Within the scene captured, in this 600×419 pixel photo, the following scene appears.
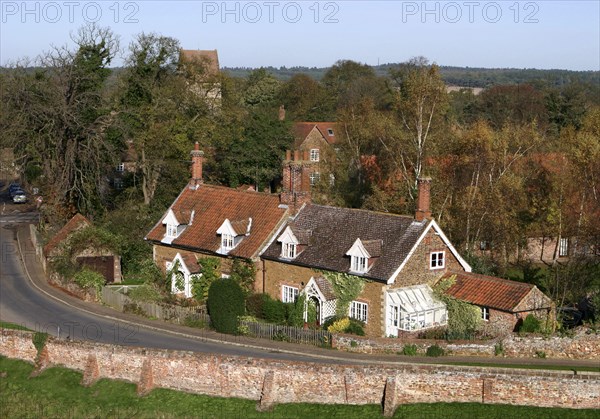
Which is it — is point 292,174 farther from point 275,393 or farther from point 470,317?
point 275,393

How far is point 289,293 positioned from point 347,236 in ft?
12.7

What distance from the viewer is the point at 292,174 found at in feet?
149

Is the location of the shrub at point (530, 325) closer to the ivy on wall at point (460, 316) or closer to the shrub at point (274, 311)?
the ivy on wall at point (460, 316)

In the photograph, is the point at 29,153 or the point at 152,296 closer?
the point at 152,296

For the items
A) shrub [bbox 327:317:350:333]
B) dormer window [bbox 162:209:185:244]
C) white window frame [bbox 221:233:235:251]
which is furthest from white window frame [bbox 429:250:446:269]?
dormer window [bbox 162:209:185:244]

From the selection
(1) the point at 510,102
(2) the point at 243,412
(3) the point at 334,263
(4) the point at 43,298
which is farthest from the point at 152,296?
(1) the point at 510,102

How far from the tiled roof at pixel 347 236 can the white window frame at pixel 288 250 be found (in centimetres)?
33

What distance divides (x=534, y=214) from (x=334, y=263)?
18228 mm

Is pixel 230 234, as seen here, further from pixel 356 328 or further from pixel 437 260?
pixel 437 260

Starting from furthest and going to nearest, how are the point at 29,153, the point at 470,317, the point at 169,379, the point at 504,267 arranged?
the point at 29,153
the point at 504,267
the point at 470,317
the point at 169,379

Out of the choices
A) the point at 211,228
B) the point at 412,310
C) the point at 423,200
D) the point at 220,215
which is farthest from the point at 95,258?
the point at 412,310

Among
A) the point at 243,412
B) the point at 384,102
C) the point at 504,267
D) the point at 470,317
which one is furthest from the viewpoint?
the point at 384,102

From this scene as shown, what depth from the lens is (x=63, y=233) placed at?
171 ft

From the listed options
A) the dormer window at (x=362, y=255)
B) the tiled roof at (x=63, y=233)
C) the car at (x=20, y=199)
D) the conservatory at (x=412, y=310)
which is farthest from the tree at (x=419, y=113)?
the car at (x=20, y=199)
